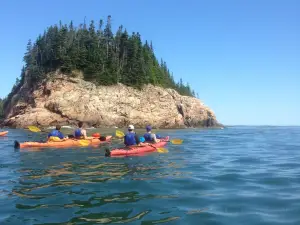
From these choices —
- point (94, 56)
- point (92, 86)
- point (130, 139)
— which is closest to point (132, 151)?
point (130, 139)

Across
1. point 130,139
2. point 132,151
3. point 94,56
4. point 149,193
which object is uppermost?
point 94,56

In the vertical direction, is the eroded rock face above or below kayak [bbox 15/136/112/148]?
above

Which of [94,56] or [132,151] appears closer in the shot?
[132,151]

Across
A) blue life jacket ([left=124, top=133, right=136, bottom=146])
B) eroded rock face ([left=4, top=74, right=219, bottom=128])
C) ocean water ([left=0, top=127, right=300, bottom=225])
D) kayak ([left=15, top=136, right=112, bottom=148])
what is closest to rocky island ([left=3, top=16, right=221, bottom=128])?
eroded rock face ([left=4, top=74, right=219, bottom=128])

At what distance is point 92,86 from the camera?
67.4m

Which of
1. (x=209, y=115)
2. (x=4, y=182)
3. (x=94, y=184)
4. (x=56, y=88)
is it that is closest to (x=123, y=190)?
(x=94, y=184)

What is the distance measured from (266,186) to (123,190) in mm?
4657

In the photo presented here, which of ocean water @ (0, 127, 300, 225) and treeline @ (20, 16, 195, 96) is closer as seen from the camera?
ocean water @ (0, 127, 300, 225)

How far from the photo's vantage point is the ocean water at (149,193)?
689 cm

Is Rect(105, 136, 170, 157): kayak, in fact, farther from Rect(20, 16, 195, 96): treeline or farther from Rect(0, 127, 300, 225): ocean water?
Rect(20, 16, 195, 96): treeline

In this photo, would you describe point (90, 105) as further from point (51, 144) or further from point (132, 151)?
point (132, 151)

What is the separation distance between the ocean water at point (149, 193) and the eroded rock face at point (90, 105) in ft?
151

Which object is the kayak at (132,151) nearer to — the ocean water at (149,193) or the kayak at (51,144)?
the ocean water at (149,193)

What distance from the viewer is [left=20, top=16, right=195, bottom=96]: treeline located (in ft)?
228
